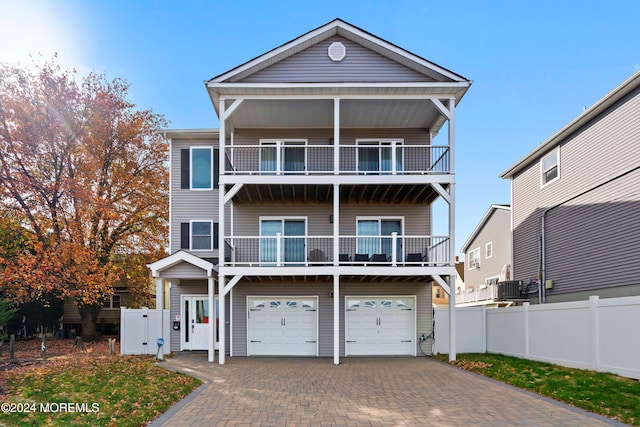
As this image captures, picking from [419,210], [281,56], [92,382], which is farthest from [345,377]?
[281,56]

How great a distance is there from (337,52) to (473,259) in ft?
64.4

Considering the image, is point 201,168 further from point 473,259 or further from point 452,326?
point 473,259

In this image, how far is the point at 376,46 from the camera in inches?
559

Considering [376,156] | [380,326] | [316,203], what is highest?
[376,156]

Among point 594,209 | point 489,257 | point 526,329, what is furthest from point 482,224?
point 526,329

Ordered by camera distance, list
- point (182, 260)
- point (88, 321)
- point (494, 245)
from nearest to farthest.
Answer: point (182, 260), point (88, 321), point (494, 245)

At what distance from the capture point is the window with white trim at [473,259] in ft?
92.9

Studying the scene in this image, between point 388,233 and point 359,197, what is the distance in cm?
176

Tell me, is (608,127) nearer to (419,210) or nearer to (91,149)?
(419,210)

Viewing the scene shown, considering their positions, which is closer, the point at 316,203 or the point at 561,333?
the point at 561,333

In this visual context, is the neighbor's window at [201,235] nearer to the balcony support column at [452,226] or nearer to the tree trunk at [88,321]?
the tree trunk at [88,321]

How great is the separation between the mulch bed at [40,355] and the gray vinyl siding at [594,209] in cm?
1645

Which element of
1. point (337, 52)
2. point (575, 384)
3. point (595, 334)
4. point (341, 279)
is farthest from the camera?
point (341, 279)

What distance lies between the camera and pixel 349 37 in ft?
47.2
